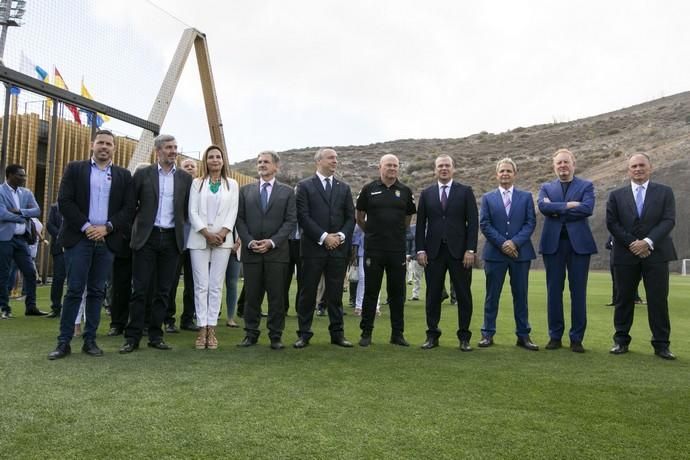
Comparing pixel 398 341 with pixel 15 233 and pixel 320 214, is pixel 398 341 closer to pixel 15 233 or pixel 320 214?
pixel 320 214

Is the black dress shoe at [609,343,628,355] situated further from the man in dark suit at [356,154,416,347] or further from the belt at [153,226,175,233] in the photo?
the belt at [153,226,175,233]

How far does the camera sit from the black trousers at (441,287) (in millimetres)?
5492

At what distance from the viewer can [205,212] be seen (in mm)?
5477

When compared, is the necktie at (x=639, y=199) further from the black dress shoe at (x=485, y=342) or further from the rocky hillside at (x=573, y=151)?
the rocky hillside at (x=573, y=151)

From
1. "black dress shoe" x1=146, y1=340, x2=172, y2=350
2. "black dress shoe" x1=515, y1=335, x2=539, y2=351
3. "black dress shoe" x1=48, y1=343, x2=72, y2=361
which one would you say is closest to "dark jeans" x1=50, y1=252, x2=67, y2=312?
"black dress shoe" x1=146, y1=340, x2=172, y2=350

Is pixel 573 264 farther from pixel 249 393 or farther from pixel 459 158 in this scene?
pixel 459 158

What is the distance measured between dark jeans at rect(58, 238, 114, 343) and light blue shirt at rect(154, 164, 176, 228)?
0.55 m

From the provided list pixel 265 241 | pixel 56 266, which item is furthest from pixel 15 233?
pixel 265 241

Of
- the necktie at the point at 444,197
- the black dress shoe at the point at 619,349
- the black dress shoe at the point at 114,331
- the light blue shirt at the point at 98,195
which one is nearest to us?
the light blue shirt at the point at 98,195

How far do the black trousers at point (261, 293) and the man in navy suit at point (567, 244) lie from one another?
262 centimetres

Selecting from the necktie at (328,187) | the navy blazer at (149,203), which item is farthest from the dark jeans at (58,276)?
the necktie at (328,187)

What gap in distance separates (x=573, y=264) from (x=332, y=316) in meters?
2.43

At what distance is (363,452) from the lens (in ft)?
8.41

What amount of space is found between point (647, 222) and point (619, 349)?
124 cm
